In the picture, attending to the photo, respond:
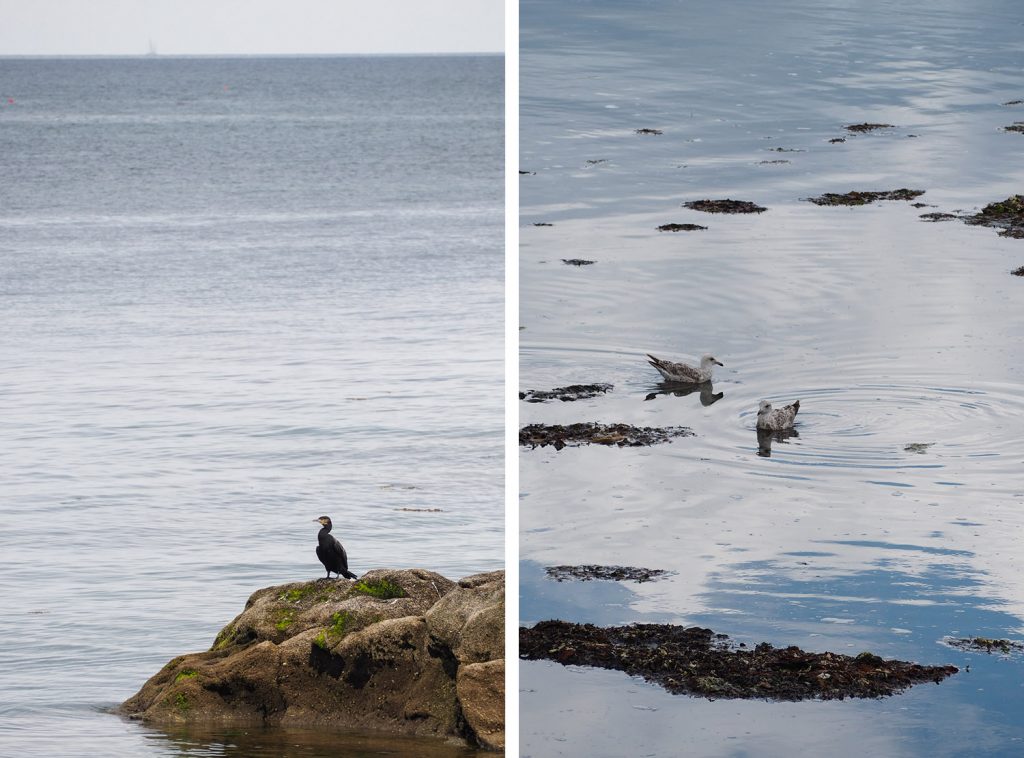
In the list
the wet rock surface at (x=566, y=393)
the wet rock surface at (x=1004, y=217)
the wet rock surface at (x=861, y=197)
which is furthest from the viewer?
the wet rock surface at (x=861, y=197)

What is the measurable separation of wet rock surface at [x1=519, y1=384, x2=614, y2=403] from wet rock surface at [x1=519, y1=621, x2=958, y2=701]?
5.31ft

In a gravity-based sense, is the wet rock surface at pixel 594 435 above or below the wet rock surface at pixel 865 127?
below

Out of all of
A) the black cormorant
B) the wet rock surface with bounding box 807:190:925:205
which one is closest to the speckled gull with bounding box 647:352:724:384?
the black cormorant

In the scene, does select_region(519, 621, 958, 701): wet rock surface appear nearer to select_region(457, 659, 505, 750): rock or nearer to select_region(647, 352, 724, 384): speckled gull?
select_region(457, 659, 505, 750): rock

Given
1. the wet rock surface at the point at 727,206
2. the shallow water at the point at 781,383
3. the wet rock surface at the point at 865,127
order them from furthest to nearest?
the wet rock surface at the point at 865,127 → the wet rock surface at the point at 727,206 → the shallow water at the point at 781,383

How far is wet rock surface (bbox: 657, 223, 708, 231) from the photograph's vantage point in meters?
8.77

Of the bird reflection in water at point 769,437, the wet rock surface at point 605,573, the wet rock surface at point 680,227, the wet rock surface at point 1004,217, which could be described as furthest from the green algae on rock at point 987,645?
the wet rock surface at point 680,227

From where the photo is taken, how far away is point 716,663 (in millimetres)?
4621

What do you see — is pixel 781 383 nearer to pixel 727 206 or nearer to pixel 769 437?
pixel 769 437

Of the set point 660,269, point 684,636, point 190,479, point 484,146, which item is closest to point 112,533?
point 190,479

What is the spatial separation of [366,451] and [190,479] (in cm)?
117

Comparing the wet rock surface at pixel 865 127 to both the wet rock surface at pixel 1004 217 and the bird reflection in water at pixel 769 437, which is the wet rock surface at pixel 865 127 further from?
the bird reflection in water at pixel 769 437

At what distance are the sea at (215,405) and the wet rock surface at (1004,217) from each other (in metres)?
2.94

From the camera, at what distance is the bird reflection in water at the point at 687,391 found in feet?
21.3
